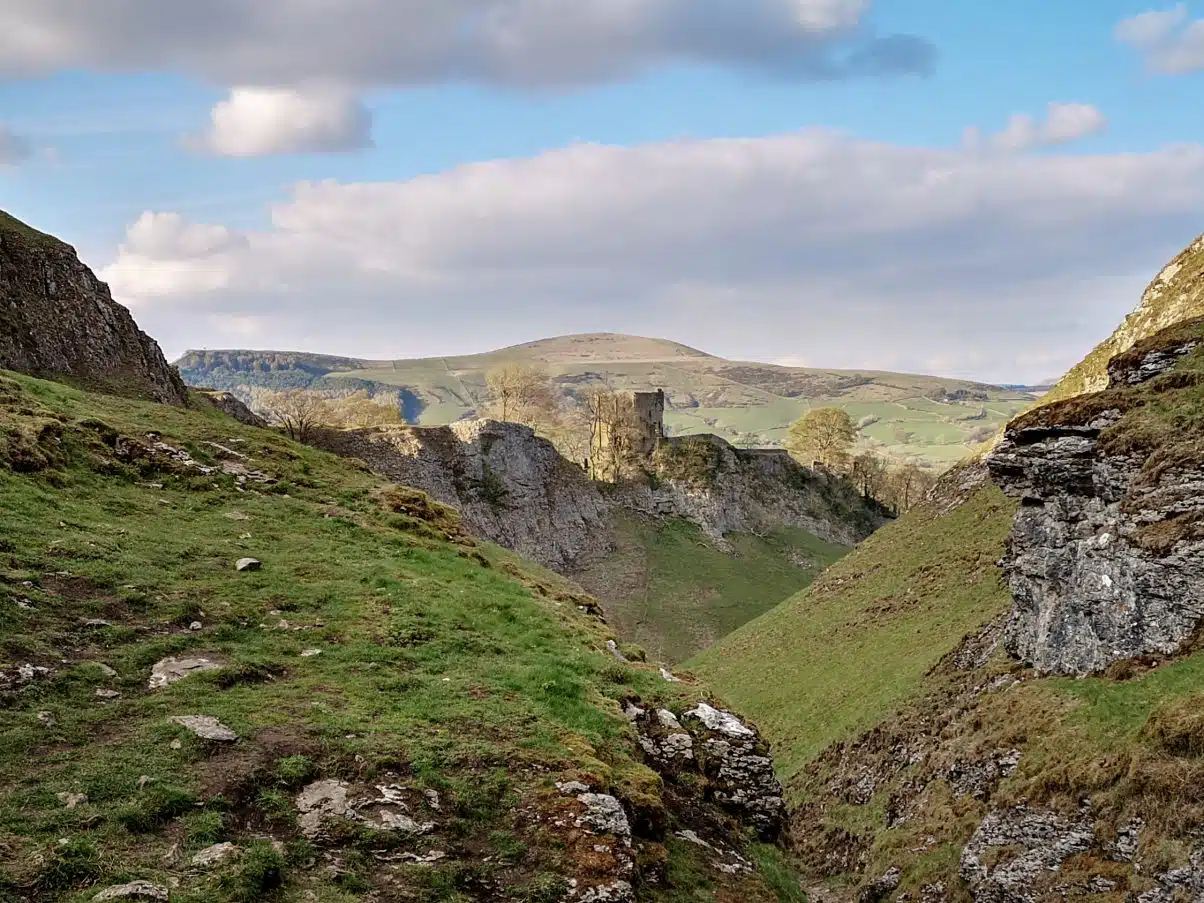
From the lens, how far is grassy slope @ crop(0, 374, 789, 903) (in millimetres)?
9828

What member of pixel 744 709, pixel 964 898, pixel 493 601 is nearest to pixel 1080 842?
pixel 964 898

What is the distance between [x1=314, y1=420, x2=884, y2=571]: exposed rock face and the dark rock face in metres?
22.0

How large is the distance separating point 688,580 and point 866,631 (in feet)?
105

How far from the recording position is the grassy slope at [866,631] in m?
33.3

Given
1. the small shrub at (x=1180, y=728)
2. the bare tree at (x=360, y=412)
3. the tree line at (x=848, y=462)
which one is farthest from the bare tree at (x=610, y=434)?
the small shrub at (x=1180, y=728)

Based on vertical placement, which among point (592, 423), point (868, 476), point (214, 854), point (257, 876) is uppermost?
point (592, 423)

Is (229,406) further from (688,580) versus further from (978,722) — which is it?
(978,722)

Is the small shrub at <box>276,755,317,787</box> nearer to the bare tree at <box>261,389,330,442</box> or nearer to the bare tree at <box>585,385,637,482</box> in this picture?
the bare tree at <box>261,389,330,442</box>

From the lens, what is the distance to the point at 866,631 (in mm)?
41344

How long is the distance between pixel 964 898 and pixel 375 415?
3042 inches

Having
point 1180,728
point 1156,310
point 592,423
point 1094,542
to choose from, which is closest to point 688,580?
point 592,423

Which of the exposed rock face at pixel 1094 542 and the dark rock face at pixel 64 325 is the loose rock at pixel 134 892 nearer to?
the exposed rock face at pixel 1094 542

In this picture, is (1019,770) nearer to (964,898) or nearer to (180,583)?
(964,898)

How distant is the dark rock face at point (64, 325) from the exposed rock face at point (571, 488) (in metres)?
22.0
